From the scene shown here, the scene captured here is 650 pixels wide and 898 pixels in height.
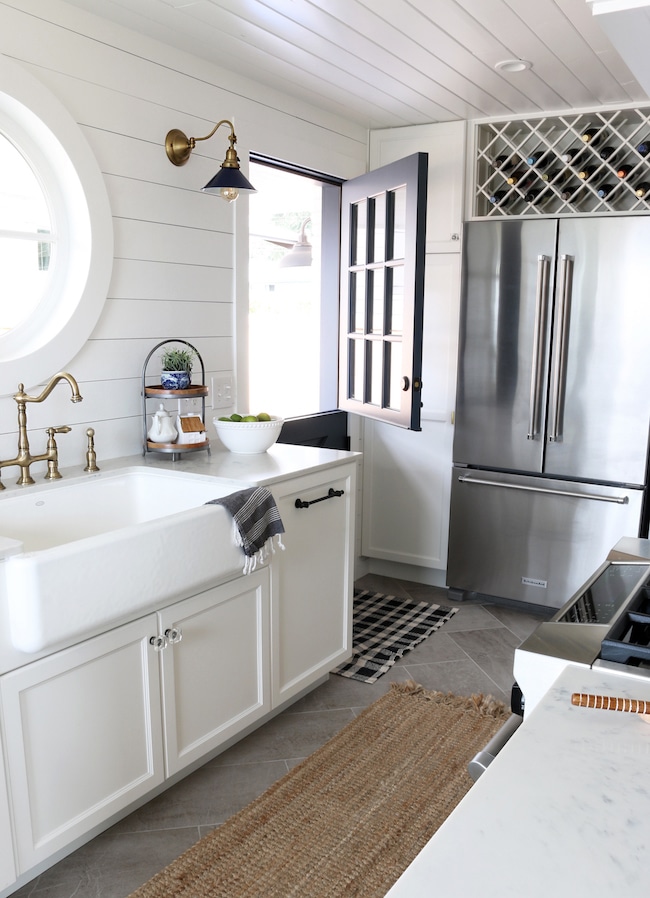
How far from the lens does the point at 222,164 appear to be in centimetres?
267

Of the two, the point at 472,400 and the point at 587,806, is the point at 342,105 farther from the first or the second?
the point at 587,806

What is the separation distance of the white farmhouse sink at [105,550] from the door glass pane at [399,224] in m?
1.55

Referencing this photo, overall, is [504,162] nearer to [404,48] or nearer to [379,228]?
[379,228]

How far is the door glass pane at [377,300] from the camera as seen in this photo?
11.6 feet

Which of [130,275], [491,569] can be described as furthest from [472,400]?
[130,275]

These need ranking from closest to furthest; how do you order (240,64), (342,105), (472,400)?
(240,64) → (342,105) → (472,400)

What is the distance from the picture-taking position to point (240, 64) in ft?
9.58

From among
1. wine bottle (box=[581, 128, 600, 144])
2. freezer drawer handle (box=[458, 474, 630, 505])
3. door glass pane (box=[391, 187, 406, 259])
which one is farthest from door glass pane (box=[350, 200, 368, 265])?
freezer drawer handle (box=[458, 474, 630, 505])

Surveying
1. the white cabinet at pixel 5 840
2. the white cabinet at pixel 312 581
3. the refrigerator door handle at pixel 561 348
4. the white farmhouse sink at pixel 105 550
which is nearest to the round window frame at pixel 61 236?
the white farmhouse sink at pixel 105 550

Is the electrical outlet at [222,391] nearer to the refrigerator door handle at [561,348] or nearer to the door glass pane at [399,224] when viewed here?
the door glass pane at [399,224]

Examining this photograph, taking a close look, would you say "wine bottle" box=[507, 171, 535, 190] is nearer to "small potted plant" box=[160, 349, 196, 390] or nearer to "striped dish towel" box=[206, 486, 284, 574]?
"small potted plant" box=[160, 349, 196, 390]

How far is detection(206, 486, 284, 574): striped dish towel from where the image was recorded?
7.09 feet

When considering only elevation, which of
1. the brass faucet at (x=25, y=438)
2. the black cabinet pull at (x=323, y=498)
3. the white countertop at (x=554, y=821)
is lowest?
the black cabinet pull at (x=323, y=498)

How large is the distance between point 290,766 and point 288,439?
1.59m
